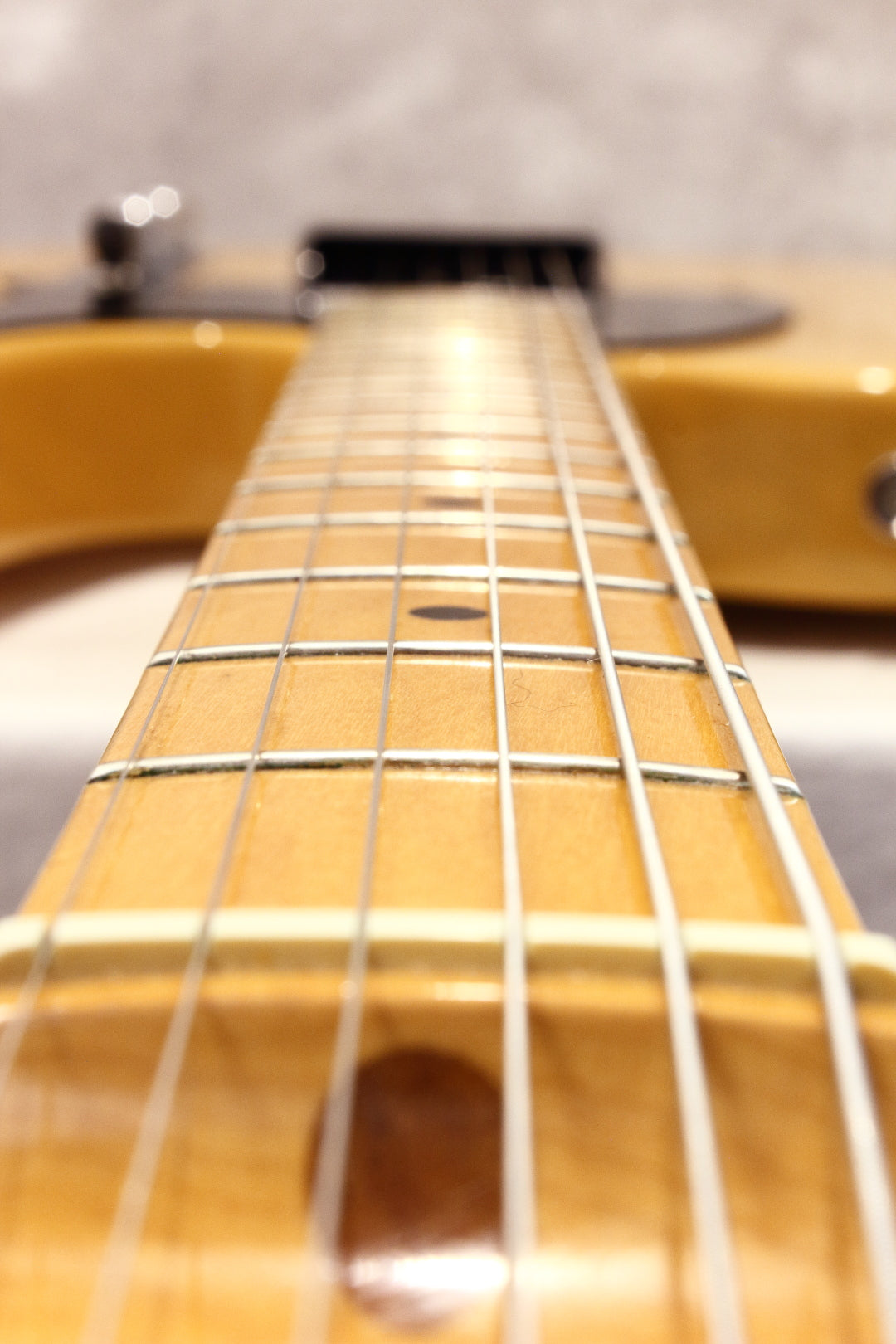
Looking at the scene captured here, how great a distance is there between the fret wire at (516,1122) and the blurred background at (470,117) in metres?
1.18

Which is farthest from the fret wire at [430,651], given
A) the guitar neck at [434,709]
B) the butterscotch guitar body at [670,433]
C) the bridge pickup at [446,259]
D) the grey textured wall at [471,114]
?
the grey textured wall at [471,114]

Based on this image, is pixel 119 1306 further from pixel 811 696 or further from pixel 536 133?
pixel 536 133

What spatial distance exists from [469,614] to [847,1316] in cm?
24

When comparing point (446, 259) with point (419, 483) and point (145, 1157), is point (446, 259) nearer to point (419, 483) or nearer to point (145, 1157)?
point (419, 483)

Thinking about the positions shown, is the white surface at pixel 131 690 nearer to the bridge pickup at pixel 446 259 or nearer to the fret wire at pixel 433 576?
the fret wire at pixel 433 576

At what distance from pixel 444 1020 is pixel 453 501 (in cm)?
31

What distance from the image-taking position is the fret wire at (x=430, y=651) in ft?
1.14

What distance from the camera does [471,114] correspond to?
1280mm

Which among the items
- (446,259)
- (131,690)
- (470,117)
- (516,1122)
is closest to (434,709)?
(516,1122)

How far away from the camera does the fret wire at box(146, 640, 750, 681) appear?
35cm

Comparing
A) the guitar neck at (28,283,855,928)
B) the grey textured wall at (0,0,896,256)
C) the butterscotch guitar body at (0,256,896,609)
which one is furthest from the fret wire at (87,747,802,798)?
the grey textured wall at (0,0,896,256)

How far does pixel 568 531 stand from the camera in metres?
0.46

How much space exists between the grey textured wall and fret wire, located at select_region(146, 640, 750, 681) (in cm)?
101

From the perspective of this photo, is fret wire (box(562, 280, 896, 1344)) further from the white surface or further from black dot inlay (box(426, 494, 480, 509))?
the white surface
